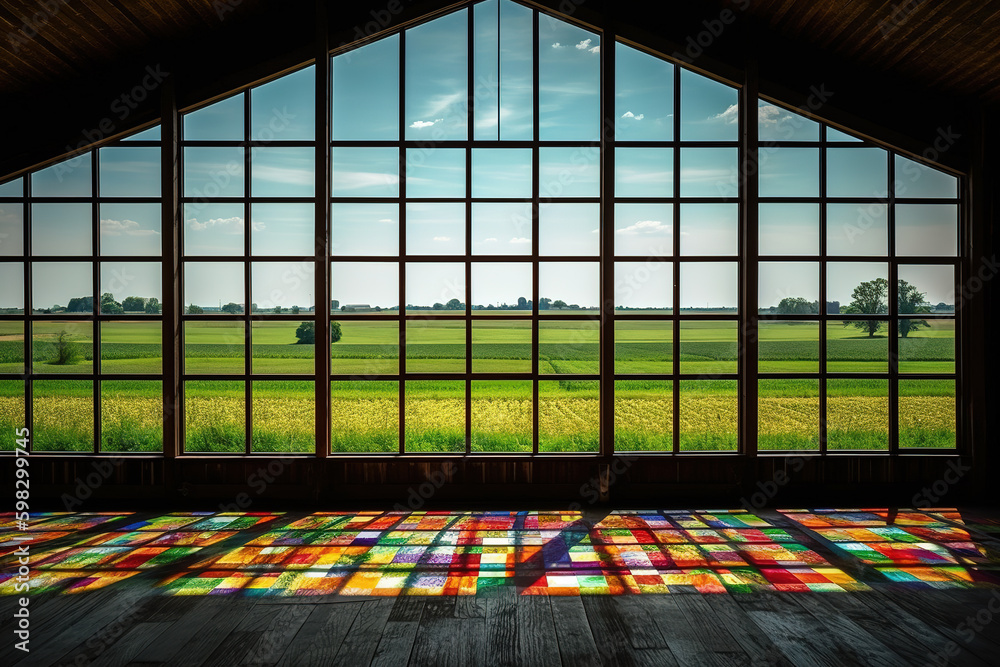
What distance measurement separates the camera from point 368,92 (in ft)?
22.3

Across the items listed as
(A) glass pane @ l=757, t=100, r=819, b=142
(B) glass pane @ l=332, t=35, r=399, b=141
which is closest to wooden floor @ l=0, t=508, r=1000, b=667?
(A) glass pane @ l=757, t=100, r=819, b=142

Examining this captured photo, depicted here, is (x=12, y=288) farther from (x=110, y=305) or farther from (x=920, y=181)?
(x=920, y=181)

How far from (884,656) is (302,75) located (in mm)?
6509

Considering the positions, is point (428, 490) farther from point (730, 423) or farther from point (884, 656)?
point (730, 423)

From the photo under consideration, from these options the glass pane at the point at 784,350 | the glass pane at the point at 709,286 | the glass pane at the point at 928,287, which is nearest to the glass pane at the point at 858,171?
the glass pane at the point at 928,287

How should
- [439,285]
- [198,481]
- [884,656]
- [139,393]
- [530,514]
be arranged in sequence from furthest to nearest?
[139,393] < [439,285] < [198,481] < [530,514] < [884,656]

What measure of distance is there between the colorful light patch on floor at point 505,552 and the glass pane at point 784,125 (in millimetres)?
3664

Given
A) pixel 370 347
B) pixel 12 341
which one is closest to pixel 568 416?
pixel 370 347

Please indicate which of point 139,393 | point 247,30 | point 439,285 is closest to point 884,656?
point 439,285

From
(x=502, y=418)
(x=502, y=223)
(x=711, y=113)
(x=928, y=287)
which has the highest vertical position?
(x=711, y=113)

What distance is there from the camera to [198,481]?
5.69 metres

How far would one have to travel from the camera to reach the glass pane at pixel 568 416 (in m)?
18.4

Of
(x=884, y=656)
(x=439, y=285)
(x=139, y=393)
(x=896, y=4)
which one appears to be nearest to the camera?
(x=884, y=656)

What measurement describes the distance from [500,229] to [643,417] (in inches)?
557
